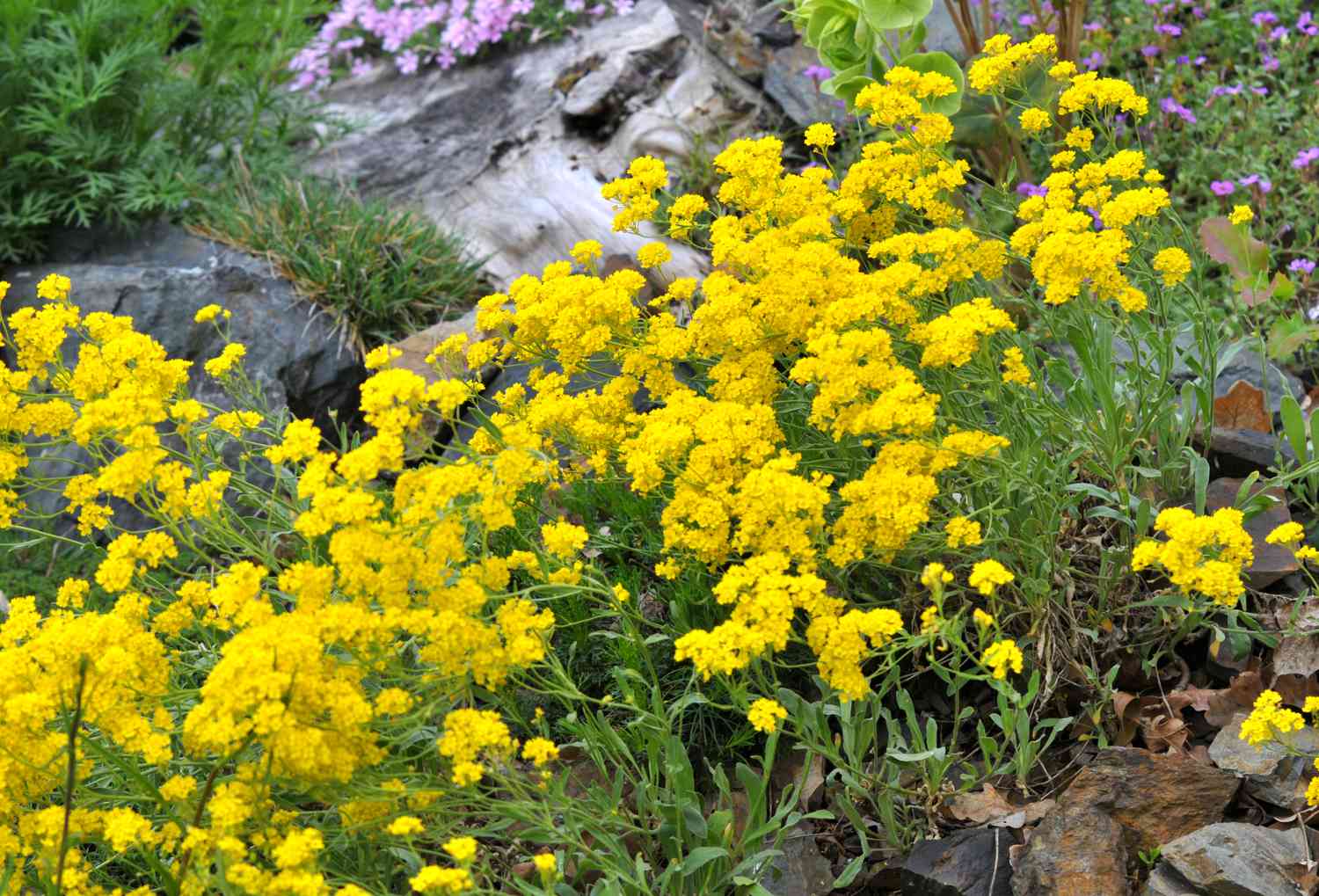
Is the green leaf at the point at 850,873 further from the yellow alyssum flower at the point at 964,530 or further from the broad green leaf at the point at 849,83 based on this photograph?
the broad green leaf at the point at 849,83

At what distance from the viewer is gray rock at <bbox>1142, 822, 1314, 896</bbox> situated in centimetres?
233

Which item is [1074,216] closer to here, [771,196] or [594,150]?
[771,196]

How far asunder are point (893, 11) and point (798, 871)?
9.02 feet

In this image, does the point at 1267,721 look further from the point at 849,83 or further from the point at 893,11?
the point at 893,11

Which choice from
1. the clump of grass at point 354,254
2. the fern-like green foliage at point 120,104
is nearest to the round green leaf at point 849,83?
the clump of grass at point 354,254

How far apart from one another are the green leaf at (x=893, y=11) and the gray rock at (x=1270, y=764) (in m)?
2.39

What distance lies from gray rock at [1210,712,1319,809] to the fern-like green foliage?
4481 millimetres

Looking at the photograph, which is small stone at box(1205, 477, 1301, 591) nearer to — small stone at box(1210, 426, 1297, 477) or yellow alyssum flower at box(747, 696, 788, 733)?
small stone at box(1210, 426, 1297, 477)

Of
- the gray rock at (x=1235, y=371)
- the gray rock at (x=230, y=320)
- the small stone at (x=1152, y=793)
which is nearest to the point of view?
the small stone at (x=1152, y=793)

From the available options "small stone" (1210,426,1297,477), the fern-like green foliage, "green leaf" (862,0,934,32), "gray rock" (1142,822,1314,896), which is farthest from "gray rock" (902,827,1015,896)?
the fern-like green foliage

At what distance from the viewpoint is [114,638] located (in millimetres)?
2256

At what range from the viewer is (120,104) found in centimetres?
566

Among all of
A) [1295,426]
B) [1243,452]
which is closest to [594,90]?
[1243,452]

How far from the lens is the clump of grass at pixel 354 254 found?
521 cm
